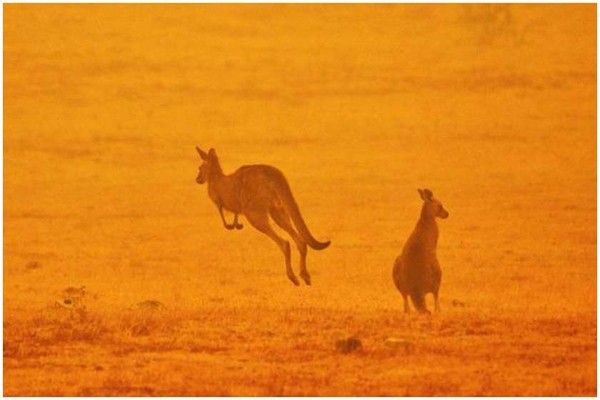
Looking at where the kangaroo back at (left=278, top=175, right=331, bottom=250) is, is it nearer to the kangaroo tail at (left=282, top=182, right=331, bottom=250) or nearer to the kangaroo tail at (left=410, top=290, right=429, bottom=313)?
the kangaroo tail at (left=282, top=182, right=331, bottom=250)

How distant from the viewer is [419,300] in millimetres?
10156

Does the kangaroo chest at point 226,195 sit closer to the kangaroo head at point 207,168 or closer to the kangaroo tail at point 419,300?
the kangaroo head at point 207,168

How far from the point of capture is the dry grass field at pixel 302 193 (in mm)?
8984

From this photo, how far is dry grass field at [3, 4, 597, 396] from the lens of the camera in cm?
898

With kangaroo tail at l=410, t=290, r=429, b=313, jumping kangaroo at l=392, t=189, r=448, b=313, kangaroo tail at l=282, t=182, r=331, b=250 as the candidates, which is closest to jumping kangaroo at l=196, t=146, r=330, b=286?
kangaroo tail at l=282, t=182, r=331, b=250

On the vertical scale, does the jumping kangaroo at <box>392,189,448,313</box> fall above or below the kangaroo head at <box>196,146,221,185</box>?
below

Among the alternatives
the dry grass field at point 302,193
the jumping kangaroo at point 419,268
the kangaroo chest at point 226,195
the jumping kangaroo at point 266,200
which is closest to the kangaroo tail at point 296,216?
the jumping kangaroo at point 266,200

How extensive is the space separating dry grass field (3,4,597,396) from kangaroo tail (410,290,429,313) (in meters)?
0.17

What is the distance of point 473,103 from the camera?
1053 inches

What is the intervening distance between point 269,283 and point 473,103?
1381cm

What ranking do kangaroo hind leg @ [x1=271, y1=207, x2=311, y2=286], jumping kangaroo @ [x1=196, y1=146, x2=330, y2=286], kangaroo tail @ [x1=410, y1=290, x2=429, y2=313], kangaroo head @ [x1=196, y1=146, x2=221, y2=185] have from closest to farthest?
1. kangaroo tail @ [x1=410, y1=290, x2=429, y2=313]
2. kangaroo hind leg @ [x1=271, y1=207, x2=311, y2=286]
3. jumping kangaroo @ [x1=196, y1=146, x2=330, y2=286]
4. kangaroo head @ [x1=196, y1=146, x2=221, y2=185]

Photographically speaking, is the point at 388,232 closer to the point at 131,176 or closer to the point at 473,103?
the point at 131,176

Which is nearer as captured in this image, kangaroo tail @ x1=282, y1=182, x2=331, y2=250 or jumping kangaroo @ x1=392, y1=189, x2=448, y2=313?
jumping kangaroo @ x1=392, y1=189, x2=448, y2=313

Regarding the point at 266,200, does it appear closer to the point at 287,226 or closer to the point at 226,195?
the point at 287,226
